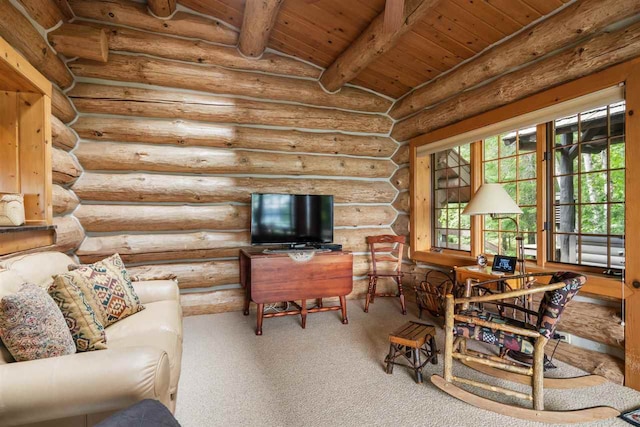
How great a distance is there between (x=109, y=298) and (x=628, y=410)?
3.18 metres

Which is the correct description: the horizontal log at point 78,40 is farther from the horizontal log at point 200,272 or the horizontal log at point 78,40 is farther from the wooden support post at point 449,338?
the wooden support post at point 449,338

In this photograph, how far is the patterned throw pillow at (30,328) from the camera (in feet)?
4.01

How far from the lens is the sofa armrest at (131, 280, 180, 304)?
8.27 feet

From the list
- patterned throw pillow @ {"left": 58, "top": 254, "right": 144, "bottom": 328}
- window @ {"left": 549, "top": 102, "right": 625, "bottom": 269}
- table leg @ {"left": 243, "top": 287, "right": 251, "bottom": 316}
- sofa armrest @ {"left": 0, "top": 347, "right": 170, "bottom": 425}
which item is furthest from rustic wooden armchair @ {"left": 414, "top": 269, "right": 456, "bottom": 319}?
sofa armrest @ {"left": 0, "top": 347, "right": 170, "bottom": 425}

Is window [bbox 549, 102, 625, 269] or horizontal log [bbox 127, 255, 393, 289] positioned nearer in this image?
window [bbox 549, 102, 625, 269]

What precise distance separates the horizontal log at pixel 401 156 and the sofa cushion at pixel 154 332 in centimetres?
328

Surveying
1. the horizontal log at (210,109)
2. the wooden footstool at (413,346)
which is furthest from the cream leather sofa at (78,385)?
the horizontal log at (210,109)

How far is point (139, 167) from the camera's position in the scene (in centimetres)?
338

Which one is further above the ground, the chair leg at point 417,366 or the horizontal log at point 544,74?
the horizontal log at point 544,74

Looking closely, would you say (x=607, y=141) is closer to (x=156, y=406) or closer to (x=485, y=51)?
(x=485, y=51)

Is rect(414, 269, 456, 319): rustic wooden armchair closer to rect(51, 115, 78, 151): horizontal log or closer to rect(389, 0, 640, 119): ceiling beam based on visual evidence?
rect(389, 0, 640, 119): ceiling beam

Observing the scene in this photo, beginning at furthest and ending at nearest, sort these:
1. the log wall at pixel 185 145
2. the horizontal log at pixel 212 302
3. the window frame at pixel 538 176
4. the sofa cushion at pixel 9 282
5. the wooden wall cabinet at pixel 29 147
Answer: the horizontal log at pixel 212 302, the log wall at pixel 185 145, the wooden wall cabinet at pixel 29 147, the window frame at pixel 538 176, the sofa cushion at pixel 9 282

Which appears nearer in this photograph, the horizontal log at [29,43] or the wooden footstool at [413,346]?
the horizontal log at [29,43]

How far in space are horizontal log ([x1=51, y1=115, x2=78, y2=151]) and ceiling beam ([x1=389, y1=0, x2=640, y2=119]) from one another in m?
3.67
